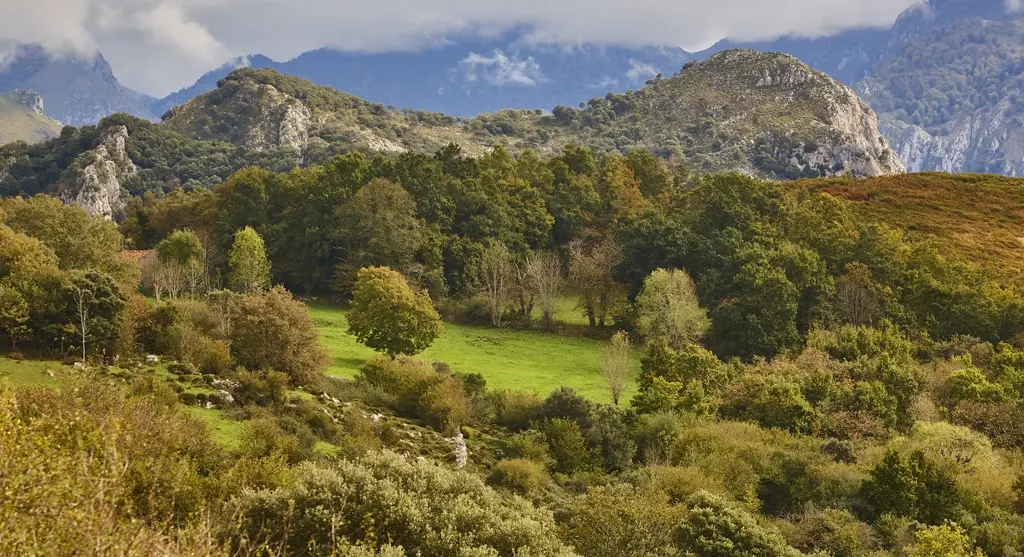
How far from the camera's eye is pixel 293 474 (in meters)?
19.4

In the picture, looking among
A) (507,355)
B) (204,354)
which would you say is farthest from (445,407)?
(507,355)

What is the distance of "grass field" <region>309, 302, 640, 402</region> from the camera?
42.6 metres

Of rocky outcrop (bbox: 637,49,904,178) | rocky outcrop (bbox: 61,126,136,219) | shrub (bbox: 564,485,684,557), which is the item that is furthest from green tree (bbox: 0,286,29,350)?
rocky outcrop (bbox: 637,49,904,178)

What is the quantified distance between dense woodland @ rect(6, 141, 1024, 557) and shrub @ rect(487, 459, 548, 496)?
123 mm

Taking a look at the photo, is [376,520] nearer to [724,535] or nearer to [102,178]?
[724,535]

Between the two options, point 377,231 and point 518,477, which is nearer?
point 518,477

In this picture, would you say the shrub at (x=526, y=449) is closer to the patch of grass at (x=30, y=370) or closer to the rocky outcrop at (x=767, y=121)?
the patch of grass at (x=30, y=370)

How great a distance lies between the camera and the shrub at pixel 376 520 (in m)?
15.3

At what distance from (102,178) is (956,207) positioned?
118 meters

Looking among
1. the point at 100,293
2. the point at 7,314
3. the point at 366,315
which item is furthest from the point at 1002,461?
the point at 7,314

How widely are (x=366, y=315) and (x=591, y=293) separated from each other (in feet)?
72.8

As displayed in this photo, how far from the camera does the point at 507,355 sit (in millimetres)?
48906

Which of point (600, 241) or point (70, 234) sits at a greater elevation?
point (600, 241)

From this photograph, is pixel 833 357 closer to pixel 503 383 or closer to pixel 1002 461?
pixel 1002 461
